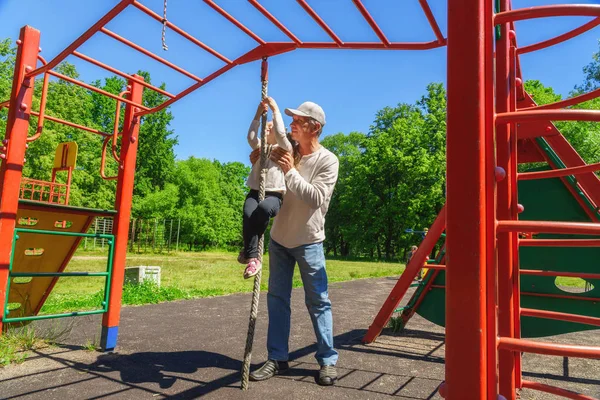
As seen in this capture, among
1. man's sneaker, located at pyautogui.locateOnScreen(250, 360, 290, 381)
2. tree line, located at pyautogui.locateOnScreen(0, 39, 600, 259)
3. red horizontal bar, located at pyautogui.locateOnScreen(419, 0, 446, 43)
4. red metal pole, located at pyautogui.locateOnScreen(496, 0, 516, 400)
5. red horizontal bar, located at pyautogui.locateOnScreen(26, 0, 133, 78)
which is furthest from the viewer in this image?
tree line, located at pyautogui.locateOnScreen(0, 39, 600, 259)

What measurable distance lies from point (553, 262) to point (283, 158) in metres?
2.49

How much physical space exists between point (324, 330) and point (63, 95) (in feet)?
80.5

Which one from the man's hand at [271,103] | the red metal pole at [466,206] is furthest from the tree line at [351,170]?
the red metal pole at [466,206]

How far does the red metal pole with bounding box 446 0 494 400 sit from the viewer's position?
0.94 metres

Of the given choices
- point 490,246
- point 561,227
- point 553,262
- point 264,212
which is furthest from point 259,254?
point 553,262

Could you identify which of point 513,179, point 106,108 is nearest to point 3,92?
point 106,108

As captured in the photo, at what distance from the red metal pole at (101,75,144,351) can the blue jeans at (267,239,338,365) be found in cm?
123

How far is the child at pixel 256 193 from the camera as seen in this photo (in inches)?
97.6

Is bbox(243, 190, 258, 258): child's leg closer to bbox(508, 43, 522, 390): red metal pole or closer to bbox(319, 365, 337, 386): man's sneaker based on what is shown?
bbox(319, 365, 337, 386): man's sneaker

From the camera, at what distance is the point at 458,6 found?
102 centimetres

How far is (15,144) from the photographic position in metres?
2.82

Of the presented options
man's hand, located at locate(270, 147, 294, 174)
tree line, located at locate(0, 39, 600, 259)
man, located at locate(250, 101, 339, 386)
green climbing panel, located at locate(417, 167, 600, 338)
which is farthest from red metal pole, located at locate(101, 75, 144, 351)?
tree line, located at locate(0, 39, 600, 259)

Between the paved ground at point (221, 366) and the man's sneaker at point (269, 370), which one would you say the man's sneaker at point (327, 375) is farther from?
the man's sneaker at point (269, 370)

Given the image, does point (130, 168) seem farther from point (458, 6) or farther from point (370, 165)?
point (370, 165)
